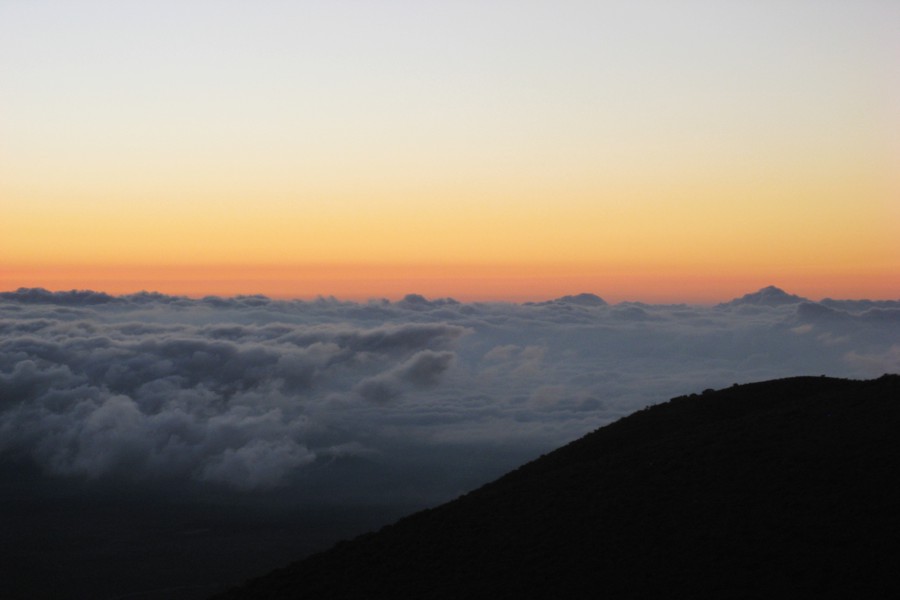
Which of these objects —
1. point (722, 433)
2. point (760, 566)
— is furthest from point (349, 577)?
point (722, 433)

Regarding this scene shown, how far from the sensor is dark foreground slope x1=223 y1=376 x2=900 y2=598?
27.7 m

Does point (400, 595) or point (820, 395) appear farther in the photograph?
point (820, 395)

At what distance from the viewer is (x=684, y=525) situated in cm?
3194

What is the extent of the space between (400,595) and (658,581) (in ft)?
32.6

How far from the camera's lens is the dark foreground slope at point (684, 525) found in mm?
27672

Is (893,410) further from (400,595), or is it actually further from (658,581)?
(400,595)

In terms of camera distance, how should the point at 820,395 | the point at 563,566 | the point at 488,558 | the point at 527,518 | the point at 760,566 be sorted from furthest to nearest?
1. the point at 820,395
2. the point at 527,518
3. the point at 488,558
4. the point at 563,566
5. the point at 760,566

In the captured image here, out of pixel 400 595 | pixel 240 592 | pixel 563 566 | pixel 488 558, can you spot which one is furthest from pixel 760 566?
pixel 240 592

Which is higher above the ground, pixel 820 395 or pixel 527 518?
pixel 820 395

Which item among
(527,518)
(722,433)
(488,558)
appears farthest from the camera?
(722,433)

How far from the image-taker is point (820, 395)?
44.6 m

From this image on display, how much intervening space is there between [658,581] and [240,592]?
1947cm

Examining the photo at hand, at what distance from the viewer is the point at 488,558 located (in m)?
33.8

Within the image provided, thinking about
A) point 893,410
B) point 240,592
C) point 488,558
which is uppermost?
point 893,410
